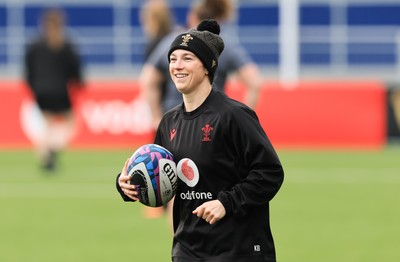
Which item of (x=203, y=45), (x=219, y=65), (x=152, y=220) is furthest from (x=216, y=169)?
(x=152, y=220)

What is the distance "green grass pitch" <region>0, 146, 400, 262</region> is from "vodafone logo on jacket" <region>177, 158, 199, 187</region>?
4.26 metres

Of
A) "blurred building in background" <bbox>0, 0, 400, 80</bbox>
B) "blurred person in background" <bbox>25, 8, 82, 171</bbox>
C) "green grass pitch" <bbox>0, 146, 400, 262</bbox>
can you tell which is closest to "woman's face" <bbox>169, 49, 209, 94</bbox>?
"green grass pitch" <bbox>0, 146, 400, 262</bbox>

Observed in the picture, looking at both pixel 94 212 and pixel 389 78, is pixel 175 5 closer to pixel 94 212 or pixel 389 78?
pixel 389 78

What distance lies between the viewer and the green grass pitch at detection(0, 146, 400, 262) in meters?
11.1

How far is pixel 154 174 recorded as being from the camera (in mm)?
6477

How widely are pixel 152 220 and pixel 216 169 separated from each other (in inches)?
292

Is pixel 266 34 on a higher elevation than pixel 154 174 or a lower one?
higher

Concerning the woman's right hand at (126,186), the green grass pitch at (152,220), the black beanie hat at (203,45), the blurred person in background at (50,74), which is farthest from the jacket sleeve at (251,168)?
the blurred person in background at (50,74)

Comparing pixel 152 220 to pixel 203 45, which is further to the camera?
pixel 152 220

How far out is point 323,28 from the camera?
36594 millimetres

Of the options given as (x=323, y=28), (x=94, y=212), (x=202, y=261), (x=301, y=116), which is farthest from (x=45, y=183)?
(x=323, y=28)

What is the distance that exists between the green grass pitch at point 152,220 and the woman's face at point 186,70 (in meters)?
4.43

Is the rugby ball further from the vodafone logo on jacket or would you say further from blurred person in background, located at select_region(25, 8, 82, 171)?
blurred person in background, located at select_region(25, 8, 82, 171)

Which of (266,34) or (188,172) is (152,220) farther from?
(266,34)
